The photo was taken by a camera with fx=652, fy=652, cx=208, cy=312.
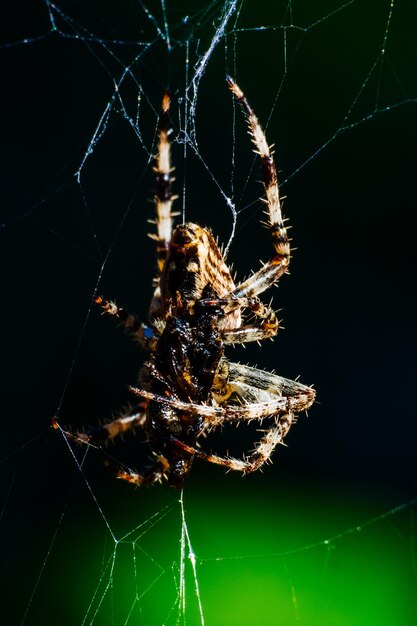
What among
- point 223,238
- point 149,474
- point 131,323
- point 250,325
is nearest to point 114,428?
point 149,474

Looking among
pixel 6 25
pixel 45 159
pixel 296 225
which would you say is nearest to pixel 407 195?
pixel 296 225

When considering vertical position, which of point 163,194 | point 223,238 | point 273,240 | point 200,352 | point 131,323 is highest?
point 223,238

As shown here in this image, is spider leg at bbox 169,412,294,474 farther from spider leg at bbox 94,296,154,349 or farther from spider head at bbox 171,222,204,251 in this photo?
spider head at bbox 171,222,204,251

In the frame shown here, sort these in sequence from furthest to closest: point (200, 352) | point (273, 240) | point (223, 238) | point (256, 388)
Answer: point (223, 238) → point (256, 388) → point (273, 240) → point (200, 352)

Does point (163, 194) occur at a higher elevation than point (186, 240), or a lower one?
higher

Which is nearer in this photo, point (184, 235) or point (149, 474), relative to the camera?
point (184, 235)

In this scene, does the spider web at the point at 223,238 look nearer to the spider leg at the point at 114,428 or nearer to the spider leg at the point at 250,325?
the spider leg at the point at 114,428

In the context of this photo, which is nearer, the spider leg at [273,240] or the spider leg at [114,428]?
the spider leg at [273,240]

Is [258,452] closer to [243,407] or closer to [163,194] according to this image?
[243,407]

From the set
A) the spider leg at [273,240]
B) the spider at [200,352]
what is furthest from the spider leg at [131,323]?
the spider leg at [273,240]
